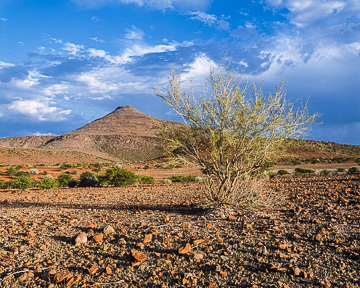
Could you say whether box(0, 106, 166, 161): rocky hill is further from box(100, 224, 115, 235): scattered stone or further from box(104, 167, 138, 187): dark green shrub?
box(100, 224, 115, 235): scattered stone

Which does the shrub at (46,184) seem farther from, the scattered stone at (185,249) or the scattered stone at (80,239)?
the scattered stone at (185,249)

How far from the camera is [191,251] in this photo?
4840mm

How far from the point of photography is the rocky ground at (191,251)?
4043 millimetres

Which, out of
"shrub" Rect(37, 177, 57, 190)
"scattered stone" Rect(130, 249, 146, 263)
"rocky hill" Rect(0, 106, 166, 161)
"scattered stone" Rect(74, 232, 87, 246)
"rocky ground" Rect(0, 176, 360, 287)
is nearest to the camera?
"rocky ground" Rect(0, 176, 360, 287)

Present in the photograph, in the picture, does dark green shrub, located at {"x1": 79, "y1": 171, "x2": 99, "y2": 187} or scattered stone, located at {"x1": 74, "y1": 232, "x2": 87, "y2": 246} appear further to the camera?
dark green shrub, located at {"x1": 79, "y1": 171, "x2": 99, "y2": 187}

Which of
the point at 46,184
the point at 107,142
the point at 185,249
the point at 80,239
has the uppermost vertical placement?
the point at 107,142

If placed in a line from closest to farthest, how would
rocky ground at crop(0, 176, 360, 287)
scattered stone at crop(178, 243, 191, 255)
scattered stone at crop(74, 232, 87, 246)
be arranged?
rocky ground at crop(0, 176, 360, 287) < scattered stone at crop(178, 243, 191, 255) < scattered stone at crop(74, 232, 87, 246)

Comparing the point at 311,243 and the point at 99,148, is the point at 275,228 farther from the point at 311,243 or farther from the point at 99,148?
the point at 99,148

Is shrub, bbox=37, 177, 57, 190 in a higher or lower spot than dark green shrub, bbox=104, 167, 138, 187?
lower

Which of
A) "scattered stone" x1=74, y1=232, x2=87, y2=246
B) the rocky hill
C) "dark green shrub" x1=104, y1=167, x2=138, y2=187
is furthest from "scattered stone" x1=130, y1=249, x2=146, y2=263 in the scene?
the rocky hill

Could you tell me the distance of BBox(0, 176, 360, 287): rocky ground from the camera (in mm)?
4043

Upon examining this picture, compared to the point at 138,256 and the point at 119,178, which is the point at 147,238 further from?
the point at 119,178

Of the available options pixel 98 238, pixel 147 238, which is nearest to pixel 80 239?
pixel 98 238

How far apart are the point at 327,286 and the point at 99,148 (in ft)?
344
